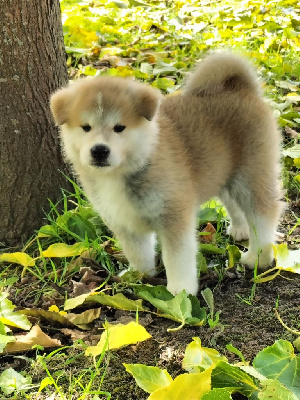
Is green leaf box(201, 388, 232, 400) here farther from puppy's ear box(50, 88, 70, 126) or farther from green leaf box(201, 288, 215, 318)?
puppy's ear box(50, 88, 70, 126)

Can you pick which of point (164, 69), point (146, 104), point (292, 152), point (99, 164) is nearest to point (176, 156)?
point (146, 104)

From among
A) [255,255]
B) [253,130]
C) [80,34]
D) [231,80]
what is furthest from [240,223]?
[80,34]

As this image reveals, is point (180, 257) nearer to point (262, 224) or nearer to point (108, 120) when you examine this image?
point (262, 224)

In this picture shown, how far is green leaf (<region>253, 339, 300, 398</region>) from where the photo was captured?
5.64 feet

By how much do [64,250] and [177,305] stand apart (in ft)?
2.73

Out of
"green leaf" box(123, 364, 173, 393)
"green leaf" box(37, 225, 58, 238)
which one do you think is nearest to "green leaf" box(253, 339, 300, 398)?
"green leaf" box(123, 364, 173, 393)

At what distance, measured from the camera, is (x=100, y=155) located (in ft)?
7.25

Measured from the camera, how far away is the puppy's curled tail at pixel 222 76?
9.31ft

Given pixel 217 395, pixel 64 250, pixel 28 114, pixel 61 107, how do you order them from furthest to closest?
pixel 28 114
pixel 64 250
pixel 61 107
pixel 217 395

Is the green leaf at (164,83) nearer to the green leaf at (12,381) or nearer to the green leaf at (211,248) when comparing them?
the green leaf at (211,248)

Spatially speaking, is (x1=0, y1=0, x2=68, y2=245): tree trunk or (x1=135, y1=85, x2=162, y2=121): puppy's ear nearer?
(x1=135, y1=85, x2=162, y2=121): puppy's ear

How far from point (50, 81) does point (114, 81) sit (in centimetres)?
85

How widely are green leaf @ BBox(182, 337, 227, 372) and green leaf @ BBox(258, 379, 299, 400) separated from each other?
26cm

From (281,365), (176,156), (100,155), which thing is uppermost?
(100,155)
